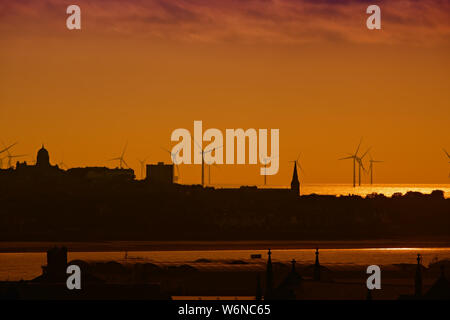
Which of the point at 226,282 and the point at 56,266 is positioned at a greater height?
the point at 56,266

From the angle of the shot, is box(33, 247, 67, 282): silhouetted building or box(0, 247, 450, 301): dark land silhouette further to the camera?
box(33, 247, 67, 282): silhouetted building

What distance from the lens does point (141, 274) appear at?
148 meters

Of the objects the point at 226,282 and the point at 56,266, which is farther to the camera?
the point at 226,282

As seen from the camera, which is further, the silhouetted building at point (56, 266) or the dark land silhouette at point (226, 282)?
the silhouetted building at point (56, 266)
